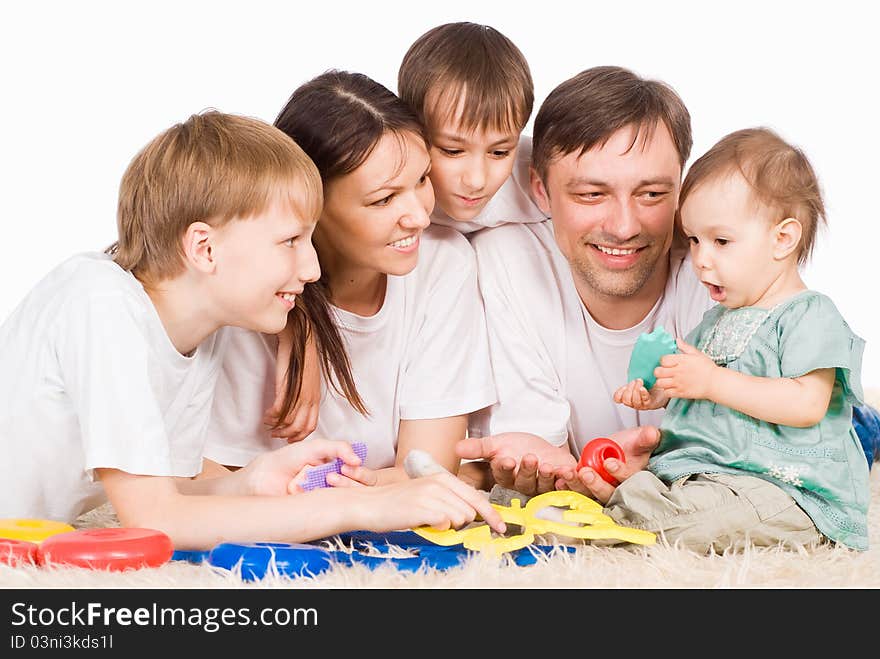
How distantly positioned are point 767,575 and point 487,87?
3.60 ft

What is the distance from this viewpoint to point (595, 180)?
233 centimetres

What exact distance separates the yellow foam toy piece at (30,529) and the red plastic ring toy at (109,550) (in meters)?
0.06

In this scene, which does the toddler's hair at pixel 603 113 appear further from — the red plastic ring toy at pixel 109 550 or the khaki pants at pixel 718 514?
the red plastic ring toy at pixel 109 550

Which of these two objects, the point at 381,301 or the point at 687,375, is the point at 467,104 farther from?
the point at 687,375

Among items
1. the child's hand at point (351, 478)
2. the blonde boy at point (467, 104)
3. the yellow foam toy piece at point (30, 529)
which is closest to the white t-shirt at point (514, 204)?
the blonde boy at point (467, 104)

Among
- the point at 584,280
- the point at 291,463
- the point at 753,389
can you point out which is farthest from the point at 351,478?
the point at 584,280

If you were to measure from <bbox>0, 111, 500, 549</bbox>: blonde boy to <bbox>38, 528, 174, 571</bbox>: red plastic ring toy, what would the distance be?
9 centimetres

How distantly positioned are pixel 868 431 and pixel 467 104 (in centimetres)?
123

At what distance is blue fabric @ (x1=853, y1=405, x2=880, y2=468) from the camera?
8.52 ft

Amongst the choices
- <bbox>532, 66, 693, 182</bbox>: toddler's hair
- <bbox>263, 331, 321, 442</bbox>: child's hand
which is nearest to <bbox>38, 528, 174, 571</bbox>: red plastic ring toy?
<bbox>263, 331, 321, 442</bbox>: child's hand

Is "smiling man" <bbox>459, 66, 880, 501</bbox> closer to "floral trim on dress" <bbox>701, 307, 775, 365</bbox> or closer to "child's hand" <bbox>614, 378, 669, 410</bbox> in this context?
"child's hand" <bbox>614, 378, 669, 410</bbox>

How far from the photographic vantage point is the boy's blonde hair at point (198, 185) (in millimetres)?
1845

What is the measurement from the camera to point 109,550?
1619 mm
